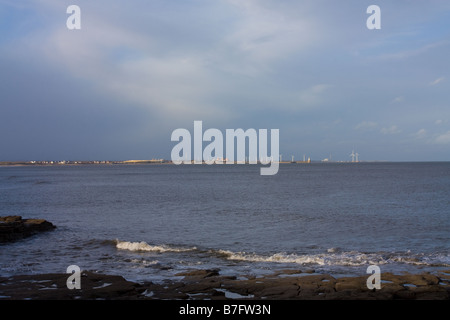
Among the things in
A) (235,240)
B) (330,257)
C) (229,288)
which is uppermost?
(229,288)

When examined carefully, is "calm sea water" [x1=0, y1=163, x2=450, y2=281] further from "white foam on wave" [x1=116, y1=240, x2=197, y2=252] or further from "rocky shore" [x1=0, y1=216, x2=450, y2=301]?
"rocky shore" [x1=0, y1=216, x2=450, y2=301]

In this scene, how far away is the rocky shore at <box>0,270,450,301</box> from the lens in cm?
1458

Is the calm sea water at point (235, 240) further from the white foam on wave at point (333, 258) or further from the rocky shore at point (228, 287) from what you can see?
the rocky shore at point (228, 287)

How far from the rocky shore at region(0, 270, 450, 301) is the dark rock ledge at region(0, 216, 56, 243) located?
516 inches

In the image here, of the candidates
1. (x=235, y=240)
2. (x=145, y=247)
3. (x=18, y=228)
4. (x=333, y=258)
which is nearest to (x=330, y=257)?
(x=333, y=258)

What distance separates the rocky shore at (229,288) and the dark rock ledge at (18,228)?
13109mm

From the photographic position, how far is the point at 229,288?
15.9 meters

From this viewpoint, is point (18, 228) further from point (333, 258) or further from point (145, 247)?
point (333, 258)

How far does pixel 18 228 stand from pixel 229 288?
68.6 ft

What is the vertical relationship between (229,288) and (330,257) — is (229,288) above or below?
above

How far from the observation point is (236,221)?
38.3 m
